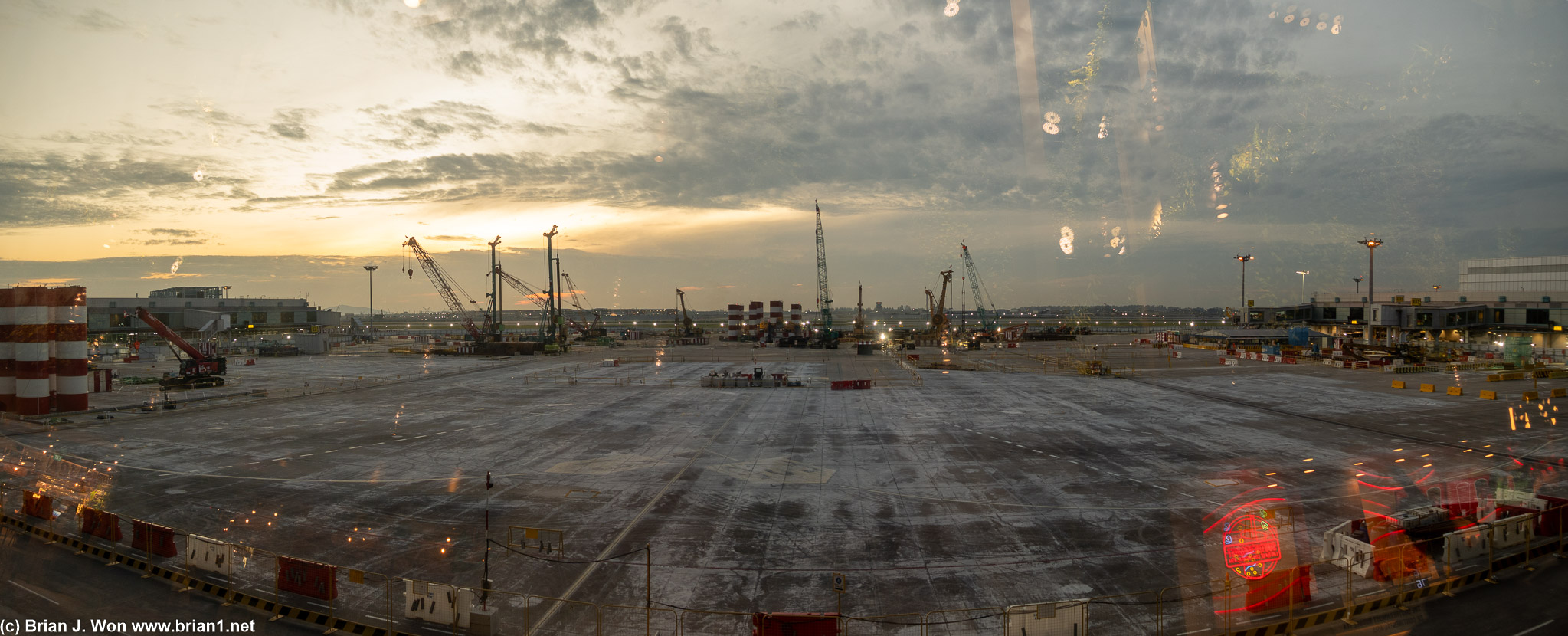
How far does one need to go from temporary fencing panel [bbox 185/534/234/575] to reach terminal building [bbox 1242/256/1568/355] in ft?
354

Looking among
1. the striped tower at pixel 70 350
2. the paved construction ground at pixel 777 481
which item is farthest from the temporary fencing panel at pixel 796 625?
the striped tower at pixel 70 350

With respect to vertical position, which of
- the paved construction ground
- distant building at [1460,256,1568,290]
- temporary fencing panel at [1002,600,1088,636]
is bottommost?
the paved construction ground

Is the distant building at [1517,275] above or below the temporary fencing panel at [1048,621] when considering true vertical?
above

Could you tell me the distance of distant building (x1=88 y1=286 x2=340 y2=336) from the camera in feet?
451

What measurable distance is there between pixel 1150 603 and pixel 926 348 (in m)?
108

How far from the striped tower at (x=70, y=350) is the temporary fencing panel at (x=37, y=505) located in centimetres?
2997

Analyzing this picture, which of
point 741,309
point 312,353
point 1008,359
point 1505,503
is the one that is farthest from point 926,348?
point 312,353

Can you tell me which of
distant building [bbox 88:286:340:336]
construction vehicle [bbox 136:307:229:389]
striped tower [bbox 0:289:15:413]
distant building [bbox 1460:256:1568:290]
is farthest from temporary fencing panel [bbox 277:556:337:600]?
distant building [bbox 1460:256:1568:290]

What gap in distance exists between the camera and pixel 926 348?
393 feet

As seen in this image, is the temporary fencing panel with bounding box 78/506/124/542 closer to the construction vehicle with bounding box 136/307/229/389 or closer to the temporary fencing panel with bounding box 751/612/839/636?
the temporary fencing panel with bounding box 751/612/839/636

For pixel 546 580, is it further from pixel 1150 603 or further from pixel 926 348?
pixel 926 348

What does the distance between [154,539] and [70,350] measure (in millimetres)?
38978

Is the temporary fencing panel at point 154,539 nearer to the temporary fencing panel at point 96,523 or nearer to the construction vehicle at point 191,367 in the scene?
the temporary fencing panel at point 96,523

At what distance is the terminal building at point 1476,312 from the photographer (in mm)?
84625
